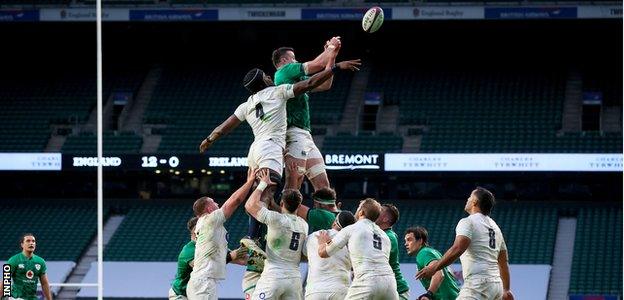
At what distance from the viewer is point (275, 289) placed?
14.7 meters

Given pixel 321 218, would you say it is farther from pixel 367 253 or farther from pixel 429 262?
pixel 367 253

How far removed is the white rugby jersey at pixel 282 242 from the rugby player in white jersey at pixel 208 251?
1036 millimetres

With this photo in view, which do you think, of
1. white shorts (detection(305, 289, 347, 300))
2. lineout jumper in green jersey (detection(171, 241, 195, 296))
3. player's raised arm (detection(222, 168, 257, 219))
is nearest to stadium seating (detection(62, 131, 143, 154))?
lineout jumper in green jersey (detection(171, 241, 195, 296))

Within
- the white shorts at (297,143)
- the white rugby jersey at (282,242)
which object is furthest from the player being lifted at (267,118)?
the white rugby jersey at (282,242)

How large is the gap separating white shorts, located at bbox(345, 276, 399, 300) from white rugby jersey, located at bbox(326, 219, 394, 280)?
5cm

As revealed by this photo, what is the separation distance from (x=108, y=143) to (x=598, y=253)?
542 inches

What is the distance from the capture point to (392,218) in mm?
14719

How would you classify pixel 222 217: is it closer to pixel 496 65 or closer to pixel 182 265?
pixel 182 265

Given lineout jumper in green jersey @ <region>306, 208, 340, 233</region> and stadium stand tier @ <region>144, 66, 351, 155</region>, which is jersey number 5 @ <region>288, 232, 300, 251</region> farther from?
stadium stand tier @ <region>144, 66, 351, 155</region>

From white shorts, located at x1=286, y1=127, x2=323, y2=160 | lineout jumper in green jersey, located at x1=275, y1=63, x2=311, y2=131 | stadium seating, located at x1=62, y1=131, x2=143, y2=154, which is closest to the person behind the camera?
lineout jumper in green jersey, located at x1=275, y1=63, x2=311, y2=131

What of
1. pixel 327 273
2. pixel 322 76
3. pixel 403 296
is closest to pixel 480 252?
pixel 327 273

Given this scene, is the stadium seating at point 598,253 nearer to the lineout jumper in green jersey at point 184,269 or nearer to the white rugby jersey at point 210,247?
the lineout jumper in green jersey at point 184,269

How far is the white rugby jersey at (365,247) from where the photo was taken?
1396 cm

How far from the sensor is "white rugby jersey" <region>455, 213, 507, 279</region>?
46.9 feet
